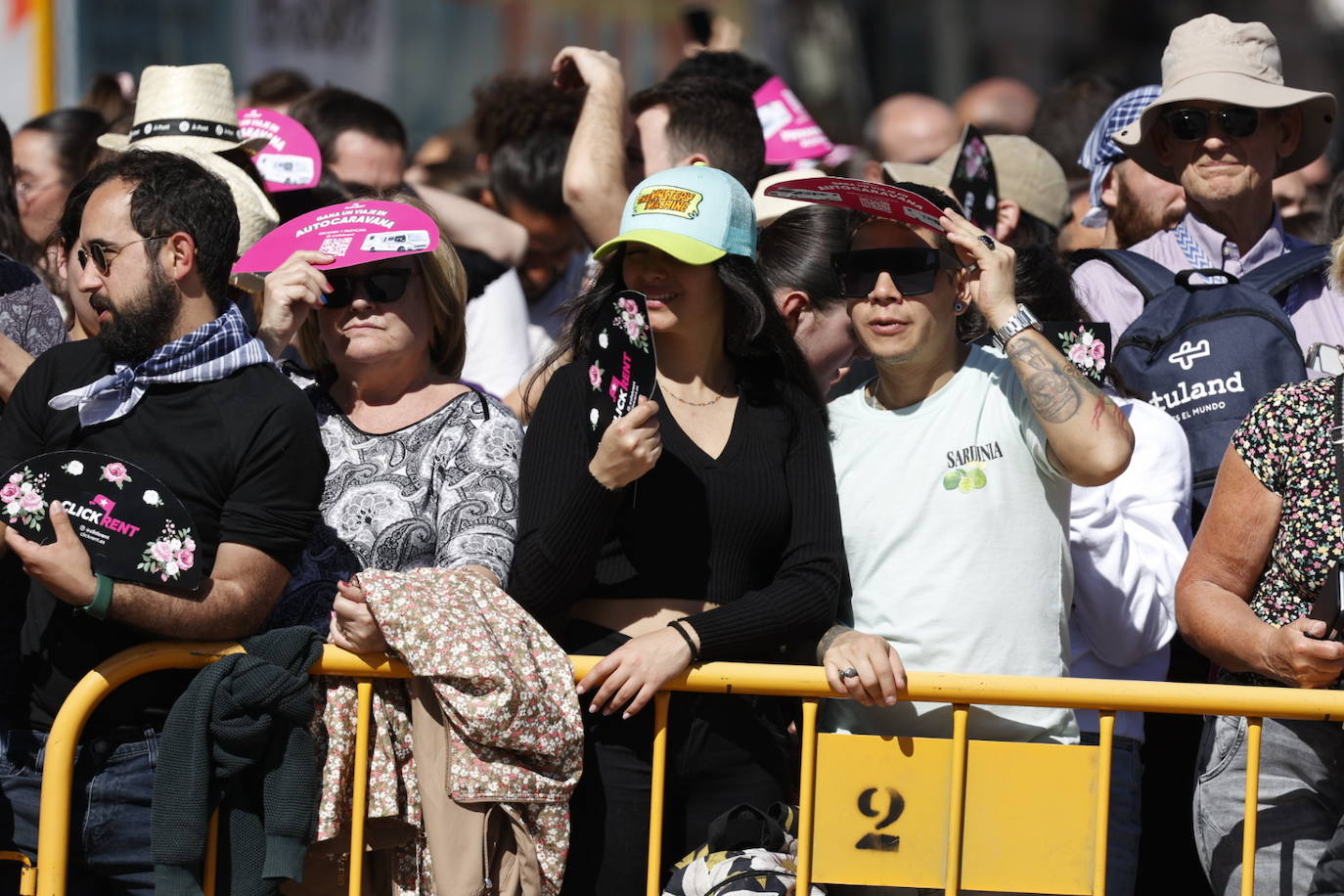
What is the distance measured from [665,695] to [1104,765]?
89 centimetres

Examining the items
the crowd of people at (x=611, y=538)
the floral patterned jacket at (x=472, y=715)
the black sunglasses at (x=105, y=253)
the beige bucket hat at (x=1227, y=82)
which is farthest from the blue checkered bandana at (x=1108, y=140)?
the black sunglasses at (x=105, y=253)

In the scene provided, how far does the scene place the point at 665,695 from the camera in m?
3.50

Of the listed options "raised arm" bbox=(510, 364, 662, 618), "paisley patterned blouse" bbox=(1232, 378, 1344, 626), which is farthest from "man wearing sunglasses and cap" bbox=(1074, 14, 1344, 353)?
"raised arm" bbox=(510, 364, 662, 618)

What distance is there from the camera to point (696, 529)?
3.64 metres

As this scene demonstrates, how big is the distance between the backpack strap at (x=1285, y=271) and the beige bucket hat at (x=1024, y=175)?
101 cm

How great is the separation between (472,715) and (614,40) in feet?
32.2

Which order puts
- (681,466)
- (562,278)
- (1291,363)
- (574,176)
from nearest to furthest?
(681,466)
(1291,363)
(574,176)
(562,278)

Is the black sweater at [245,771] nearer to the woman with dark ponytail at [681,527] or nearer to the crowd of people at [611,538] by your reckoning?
the crowd of people at [611,538]

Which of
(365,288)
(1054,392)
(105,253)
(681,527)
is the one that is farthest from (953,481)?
(105,253)

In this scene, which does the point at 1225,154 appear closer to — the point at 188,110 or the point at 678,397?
the point at 678,397

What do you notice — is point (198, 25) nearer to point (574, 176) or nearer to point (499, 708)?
point (574, 176)

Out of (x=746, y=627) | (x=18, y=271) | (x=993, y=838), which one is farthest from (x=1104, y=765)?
(x=18, y=271)

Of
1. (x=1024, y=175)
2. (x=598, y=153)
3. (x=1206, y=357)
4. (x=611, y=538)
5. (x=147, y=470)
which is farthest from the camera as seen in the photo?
(x=1024, y=175)

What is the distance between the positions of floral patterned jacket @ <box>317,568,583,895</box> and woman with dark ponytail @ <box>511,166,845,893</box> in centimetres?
11
